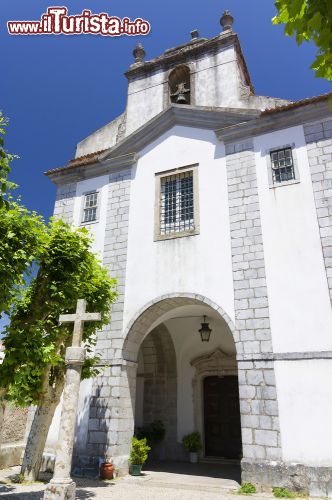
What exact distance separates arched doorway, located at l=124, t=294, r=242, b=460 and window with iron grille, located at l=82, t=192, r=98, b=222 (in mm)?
3804

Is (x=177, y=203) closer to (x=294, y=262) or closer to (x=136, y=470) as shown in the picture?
(x=294, y=262)

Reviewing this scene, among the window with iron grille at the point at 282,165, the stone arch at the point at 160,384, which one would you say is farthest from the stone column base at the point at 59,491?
the window with iron grille at the point at 282,165

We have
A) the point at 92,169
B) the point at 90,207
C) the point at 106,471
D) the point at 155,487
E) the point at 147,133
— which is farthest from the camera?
the point at 92,169

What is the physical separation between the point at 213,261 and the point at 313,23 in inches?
273

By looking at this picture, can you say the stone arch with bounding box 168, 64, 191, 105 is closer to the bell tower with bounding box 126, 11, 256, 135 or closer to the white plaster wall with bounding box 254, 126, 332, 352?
the bell tower with bounding box 126, 11, 256, 135

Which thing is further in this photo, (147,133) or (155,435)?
(147,133)

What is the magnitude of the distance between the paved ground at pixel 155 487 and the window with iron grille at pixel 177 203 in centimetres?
576

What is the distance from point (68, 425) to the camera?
6043 millimetres

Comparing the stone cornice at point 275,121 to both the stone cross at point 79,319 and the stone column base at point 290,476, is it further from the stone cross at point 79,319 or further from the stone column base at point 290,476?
the stone column base at point 290,476

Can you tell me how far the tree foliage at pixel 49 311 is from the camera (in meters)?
6.50

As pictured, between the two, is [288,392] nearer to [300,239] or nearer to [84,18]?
[300,239]

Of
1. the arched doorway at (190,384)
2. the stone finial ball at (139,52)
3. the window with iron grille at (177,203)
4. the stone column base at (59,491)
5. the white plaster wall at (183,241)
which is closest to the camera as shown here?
the stone column base at (59,491)

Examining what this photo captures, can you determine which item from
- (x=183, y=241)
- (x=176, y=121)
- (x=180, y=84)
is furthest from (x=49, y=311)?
(x=180, y=84)

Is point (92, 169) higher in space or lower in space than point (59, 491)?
higher
